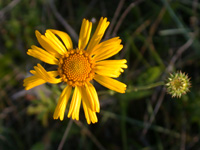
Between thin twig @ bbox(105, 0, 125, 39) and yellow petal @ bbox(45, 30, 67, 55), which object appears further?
thin twig @ bbox(105, 0, 125, 39)

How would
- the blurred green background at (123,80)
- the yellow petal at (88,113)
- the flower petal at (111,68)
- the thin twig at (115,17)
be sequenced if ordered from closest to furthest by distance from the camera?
the flower petal at (111,68) → the yellow petal at (88,113) → the blurred green background at (123,80) → the thin twig at (115,17)

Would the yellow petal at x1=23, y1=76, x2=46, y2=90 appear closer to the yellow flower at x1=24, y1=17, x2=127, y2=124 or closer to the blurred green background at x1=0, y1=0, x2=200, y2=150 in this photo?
the yellow flower at x1=24, y1=17, x2=127, y2=124

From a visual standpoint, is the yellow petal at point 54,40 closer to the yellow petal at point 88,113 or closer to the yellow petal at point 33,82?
the yellow petal at point 33,82

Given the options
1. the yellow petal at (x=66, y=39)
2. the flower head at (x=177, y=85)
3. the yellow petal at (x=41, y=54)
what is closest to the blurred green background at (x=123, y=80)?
the flower head at (x=177, y=85)

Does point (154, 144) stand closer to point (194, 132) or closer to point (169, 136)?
point (169, 136)

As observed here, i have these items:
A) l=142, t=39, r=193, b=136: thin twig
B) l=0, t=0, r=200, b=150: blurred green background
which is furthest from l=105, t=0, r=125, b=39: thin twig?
l=142, t=39, r=193, b=136: thin twig

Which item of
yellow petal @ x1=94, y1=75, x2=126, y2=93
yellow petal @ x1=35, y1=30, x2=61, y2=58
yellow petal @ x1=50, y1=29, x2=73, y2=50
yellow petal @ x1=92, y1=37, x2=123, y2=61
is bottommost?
yellow petal @ x1=94, y1=75, x2=126, y2=93

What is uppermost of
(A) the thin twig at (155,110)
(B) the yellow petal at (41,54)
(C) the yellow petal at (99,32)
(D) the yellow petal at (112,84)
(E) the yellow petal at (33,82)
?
(A) the thin twig at (155,110)
